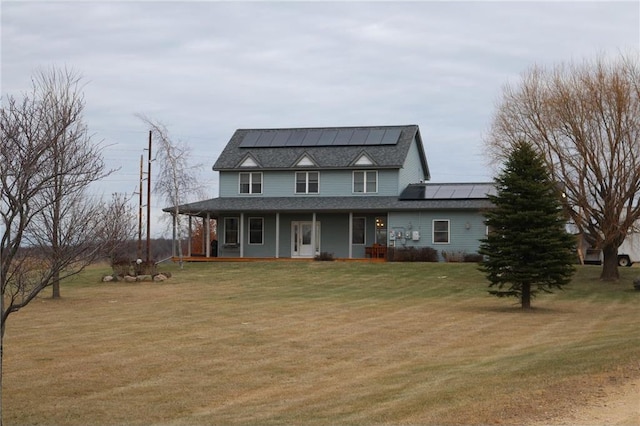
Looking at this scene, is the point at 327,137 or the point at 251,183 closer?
the point at 251,183

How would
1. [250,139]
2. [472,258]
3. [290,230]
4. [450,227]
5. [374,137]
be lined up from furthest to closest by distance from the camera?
1. [250,139]
2. [374,137]
3. [290,230]
4. [450,227]
5. [472,258]

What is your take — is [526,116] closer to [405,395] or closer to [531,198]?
[531,198]

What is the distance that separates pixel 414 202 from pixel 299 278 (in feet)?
33.1

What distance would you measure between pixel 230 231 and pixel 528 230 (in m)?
25.4

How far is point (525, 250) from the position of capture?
26.0 meters

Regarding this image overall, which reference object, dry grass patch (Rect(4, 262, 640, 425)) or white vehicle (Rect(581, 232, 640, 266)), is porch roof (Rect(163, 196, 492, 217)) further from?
dry grass patch (Rect(4, 262, 640, 425))

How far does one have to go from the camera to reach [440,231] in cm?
4475

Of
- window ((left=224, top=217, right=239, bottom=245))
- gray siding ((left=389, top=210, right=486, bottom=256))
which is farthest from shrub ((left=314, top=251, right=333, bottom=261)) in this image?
window ((left=224, top=217, right=239, bottom=245))

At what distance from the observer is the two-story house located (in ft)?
147

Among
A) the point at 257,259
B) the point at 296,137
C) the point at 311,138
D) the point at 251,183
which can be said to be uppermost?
the point at 296,137

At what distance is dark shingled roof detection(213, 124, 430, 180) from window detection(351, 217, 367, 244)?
304 centimetres

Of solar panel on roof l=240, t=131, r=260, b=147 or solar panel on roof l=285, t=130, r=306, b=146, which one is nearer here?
solar panel on roof l=285, t=130, r=306, b=146

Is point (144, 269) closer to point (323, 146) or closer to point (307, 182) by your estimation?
point (307, 182)

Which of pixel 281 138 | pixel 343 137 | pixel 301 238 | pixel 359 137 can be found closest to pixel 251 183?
pixel 281 138
